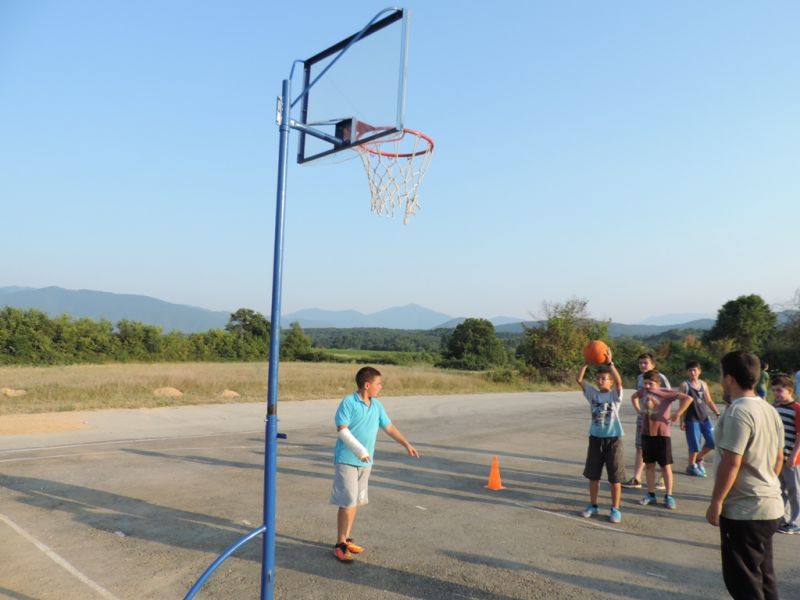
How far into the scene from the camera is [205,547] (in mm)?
5516

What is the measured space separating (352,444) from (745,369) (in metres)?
3.07

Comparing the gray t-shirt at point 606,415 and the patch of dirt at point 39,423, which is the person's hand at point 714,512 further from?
the patch of dirt at point 39,423

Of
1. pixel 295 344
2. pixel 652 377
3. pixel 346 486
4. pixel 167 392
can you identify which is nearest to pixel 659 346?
pixel 295 344

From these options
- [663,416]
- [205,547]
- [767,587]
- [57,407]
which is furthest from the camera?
[57,407]

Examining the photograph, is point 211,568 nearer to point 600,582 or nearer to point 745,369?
point 600,582

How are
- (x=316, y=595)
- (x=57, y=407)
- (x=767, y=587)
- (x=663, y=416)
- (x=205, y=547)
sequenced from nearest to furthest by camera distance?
(x=767, y=587) < (x=316, y=595) < (x=205, y=547) < (x=663, y=416) < (x=57, y=407)

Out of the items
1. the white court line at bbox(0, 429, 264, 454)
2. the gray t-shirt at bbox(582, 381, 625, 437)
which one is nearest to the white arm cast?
the gray t-shirt at bbox(582, 381, 625, 437)

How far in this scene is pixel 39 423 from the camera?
1269cm

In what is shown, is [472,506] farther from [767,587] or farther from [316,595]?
[767,587]

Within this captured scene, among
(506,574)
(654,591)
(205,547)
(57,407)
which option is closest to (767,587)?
(654,591)

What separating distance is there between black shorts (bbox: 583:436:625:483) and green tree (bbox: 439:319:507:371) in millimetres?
56853

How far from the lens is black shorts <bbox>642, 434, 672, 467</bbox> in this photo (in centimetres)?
721

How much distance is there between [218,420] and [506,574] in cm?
1102

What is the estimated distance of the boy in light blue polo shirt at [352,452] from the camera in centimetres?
512
